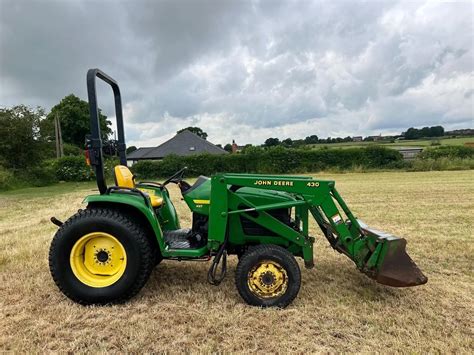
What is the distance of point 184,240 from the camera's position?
13.0ft

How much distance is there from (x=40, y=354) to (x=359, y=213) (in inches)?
282

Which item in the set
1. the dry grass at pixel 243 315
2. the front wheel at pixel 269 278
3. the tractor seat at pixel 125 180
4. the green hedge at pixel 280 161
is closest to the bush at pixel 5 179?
the green hedge at pixel 280 161

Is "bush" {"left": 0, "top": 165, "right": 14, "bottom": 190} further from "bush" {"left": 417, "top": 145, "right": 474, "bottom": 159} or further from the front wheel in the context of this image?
"bush" {"left": 417, "top": 145, "right": 474, "bottom": 159}

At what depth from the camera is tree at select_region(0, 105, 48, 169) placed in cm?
2144

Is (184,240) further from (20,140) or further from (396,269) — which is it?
(20,140)

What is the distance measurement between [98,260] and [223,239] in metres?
1.20

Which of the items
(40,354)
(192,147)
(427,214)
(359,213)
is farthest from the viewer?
(192,147)

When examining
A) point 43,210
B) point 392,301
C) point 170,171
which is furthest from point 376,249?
point 170,171

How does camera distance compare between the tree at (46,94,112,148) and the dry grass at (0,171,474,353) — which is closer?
the dry grass at (0,171,474,353)

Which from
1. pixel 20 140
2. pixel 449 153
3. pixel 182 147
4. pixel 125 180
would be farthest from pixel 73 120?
pixel 125 180

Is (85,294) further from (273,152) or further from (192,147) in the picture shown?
(192,147)

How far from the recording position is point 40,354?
9.02 ft

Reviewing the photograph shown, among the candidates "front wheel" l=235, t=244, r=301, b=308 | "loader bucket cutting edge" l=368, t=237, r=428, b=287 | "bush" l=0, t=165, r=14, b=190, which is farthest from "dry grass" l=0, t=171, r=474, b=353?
"bush" l=0, t=165, r=14, b=190

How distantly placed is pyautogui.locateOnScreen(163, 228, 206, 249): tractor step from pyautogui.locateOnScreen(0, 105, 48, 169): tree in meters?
20.8
